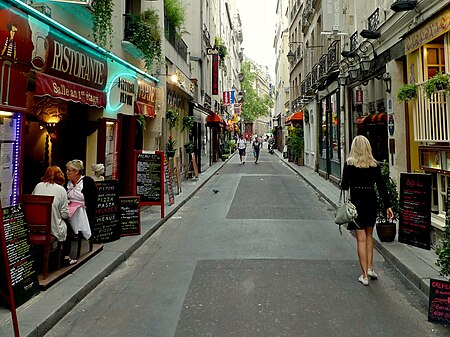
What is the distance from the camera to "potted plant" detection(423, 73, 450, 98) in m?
6.09

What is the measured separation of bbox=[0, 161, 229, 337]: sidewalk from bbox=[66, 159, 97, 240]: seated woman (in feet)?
1.90

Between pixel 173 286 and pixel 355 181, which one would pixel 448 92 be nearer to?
pixel 355 181

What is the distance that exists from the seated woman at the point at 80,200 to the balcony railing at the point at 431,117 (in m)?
5.94

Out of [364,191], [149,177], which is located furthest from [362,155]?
[149,177]

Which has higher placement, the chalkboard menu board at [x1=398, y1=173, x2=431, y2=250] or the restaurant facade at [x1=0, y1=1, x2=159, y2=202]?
the restaurant facade at [x1=0, y1=1, x2=159, y2=202]

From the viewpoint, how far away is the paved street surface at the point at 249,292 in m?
3.97

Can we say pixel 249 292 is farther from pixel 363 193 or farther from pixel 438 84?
pixel 438 84

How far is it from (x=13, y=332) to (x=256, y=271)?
10.6ft

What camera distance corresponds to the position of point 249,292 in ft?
16.0

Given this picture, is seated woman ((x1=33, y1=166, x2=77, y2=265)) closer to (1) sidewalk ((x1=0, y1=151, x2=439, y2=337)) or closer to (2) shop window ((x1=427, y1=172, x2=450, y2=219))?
(1) sidewalk ((x1=0, y1=151, x2=439, y2=337))

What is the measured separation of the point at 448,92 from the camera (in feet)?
20.0

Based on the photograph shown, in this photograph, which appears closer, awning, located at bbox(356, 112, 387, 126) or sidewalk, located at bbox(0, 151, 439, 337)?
sidewalk, located at bbox(0, 151, 439, 337)

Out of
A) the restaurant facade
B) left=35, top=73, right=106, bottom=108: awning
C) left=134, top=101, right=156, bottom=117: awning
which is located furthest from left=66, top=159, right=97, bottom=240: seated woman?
left=134, top=101, right=156, bottom=117: awning

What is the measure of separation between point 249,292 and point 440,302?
84.6 inches
